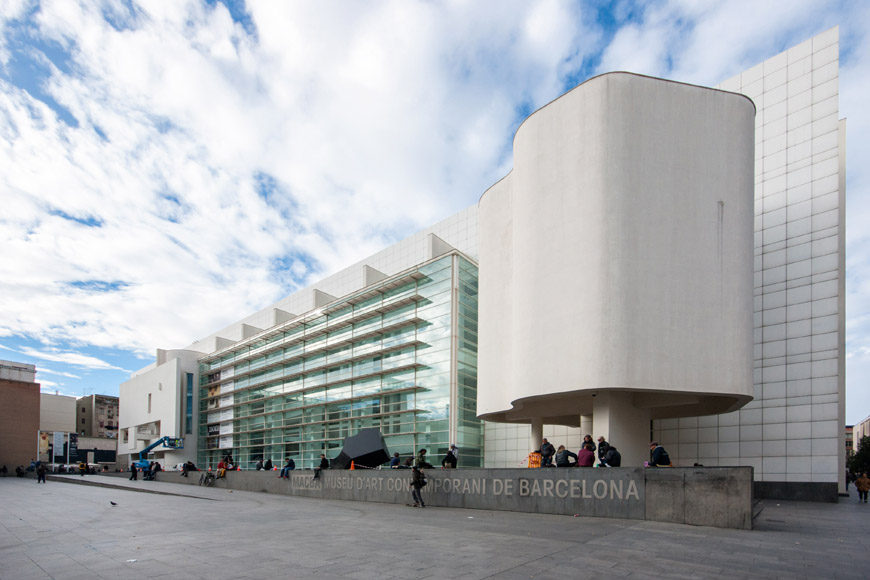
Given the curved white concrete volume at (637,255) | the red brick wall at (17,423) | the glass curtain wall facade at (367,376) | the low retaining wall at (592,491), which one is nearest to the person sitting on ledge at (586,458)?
the low retaining wall at (592,491)

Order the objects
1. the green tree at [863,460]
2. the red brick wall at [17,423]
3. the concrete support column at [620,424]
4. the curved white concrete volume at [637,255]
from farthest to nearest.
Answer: the red brick wall at [17,423] → the green tree at [863,460] → the concrete support column at [620,424] → the curved white concrete volume at [637,255]

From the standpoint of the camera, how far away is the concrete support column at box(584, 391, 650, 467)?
A: 65.2 ft

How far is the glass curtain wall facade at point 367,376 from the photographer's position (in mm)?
33531

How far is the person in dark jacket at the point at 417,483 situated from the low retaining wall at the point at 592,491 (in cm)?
82

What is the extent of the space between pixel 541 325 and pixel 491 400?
7.57 m

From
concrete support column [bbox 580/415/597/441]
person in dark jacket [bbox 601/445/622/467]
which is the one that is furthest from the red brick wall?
person in dark jacket [bbox 601/445/622/467]

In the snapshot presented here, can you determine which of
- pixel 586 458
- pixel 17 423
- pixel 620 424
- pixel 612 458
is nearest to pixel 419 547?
pixel 612 458

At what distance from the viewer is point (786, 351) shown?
79.7 feet

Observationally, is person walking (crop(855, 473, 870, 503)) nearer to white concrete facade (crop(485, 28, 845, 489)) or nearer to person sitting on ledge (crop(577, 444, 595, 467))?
white concrete facade (crop(485, 28, 845, 489))

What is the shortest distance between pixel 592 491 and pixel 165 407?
205 feet

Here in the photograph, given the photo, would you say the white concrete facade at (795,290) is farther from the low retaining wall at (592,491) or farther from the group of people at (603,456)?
the low retaining wall at (592,491)

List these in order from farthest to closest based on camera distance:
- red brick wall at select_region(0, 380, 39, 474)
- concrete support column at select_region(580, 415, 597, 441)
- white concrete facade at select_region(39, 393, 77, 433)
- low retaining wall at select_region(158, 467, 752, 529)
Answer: white concrete facade at select_region(39, 393, 77, 433), red brick wall at select_region(0, 380, 39, 474), concrete support column at select_region(580, 415, 597, 441), low retaining wall at select_region(158, 467, 752, 529)

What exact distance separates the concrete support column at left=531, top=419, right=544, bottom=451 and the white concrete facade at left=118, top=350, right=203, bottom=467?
48.8 m

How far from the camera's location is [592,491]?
14.2 m
